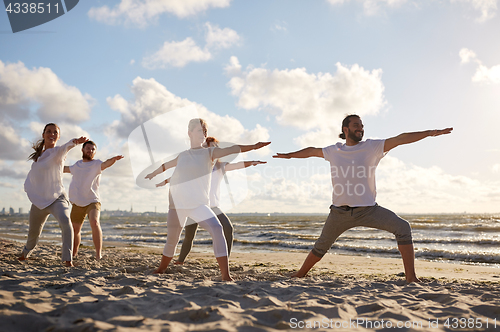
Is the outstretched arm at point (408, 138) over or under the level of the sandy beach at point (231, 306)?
over

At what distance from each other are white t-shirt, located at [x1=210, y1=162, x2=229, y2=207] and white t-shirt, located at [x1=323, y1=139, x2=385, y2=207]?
198 cm

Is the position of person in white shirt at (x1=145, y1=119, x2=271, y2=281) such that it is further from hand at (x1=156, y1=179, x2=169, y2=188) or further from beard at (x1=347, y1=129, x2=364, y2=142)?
beard at (x1=347, y1=129, x2=364, y2=142)

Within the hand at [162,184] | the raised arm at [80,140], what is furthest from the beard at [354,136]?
the raised arm at [80,140]

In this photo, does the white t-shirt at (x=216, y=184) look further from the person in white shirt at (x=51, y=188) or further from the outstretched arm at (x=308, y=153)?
the person in white shirt at (x=51, y=188)

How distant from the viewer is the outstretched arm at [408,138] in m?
4.12

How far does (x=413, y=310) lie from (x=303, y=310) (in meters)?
1.05

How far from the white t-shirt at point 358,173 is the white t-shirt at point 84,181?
4402mm

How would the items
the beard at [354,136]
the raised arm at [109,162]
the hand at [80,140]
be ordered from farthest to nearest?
the raised arm at [109,162] < the hand at [80,140] < the beard at [354,136]

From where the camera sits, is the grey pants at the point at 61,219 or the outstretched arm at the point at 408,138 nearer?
the outstretched arm at the point at 408,138

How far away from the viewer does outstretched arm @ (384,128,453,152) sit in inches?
162

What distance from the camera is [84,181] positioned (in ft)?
19.2

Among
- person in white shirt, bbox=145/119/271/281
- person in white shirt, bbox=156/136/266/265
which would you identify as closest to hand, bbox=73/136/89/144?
person in white shirt, bbox=156/136/266/265

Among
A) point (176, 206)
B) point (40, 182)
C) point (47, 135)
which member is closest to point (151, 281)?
point (176, 206)

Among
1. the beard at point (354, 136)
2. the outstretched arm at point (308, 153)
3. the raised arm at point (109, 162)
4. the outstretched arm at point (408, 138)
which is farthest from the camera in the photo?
the raised arm at point (109, 162)
